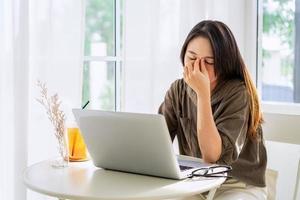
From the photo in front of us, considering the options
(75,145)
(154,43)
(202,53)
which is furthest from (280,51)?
(75,145)

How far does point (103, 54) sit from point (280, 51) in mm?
942

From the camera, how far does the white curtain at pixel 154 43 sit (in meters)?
2.19

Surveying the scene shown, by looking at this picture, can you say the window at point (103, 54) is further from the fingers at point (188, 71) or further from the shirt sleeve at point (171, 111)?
the fingers at point (188, 71)

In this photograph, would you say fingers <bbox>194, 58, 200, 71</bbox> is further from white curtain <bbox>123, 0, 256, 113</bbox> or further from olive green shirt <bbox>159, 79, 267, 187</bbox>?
white curtain <bbox>123, 0, 256, 113</bbox>

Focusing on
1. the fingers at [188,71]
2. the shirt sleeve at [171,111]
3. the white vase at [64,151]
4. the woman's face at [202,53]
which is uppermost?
the woman's face at [202,53]

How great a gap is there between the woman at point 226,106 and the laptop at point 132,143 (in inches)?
7.6

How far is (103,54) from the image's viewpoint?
2314 millimetres

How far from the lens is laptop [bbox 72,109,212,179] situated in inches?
45.4

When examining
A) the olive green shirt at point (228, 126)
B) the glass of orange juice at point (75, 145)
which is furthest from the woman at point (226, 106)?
the glass of orange juice at point (75, 145)

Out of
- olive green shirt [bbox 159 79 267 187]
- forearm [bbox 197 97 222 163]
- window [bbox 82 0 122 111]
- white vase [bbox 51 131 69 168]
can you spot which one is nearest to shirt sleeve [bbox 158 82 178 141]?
olive green shirt [bbox 159 79 267 187]

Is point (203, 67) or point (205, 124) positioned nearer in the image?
point (205, 124)

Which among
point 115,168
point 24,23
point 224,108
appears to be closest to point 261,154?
point 224,108

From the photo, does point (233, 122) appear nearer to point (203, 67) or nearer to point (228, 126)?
point (228, 126)

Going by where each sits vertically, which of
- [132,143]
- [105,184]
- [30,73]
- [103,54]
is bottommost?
[105,184]
